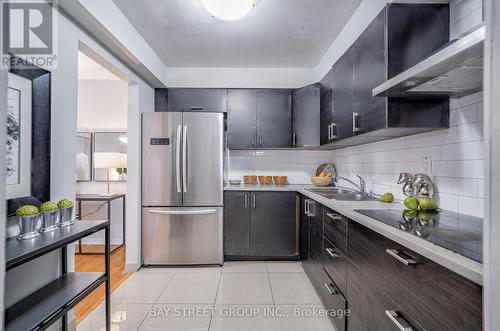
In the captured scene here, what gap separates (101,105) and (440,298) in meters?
4.50

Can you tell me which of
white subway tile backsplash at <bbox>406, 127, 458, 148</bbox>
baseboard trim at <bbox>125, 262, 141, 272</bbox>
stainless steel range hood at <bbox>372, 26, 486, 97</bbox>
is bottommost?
baseboard trim at <bbox>125, 262, 141, 272</bbox>

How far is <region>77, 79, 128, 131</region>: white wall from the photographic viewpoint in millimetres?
3961

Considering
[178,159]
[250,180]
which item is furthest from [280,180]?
[178,159]

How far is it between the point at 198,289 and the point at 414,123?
7.58 feet

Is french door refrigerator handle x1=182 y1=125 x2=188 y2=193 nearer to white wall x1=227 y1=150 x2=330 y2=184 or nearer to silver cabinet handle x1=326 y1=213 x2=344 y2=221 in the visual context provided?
white wall x1=227 y1=150 x2=330 y2=184

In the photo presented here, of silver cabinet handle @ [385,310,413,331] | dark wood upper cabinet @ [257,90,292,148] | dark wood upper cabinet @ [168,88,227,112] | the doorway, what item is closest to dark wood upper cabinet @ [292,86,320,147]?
dark wood upper cabinet @ [257,90,292,148]

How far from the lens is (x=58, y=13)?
175 cm

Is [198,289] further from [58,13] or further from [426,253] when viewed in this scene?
[58,13]

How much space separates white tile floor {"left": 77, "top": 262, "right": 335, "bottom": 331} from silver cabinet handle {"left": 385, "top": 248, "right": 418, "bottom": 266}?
A: 45.0 inches

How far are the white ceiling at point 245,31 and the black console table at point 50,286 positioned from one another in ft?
6.20

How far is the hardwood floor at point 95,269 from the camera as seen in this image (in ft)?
7.23

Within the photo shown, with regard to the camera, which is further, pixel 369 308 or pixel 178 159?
pixel 178 159

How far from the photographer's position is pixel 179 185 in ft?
10.0

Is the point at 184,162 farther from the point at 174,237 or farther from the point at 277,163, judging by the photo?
the point at 277,163
